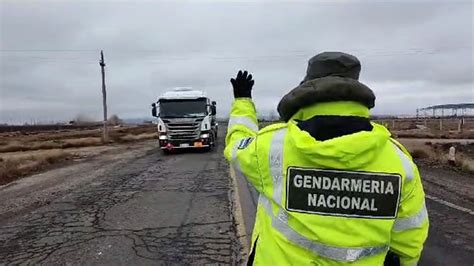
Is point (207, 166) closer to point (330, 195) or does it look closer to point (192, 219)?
point (192, 219)

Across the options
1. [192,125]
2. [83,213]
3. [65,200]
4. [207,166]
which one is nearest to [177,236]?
[83,213]

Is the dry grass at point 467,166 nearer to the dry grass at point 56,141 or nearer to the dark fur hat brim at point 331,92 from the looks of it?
the dark fur hat brim at point 331,92

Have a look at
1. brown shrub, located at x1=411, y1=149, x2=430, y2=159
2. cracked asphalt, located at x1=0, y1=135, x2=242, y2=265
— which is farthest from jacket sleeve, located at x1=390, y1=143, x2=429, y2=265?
brown shrub, located at x1=411, y1=149, x2=430, y2=159

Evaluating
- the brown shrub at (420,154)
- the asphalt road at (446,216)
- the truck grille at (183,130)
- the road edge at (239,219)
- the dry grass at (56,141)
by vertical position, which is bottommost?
the dry grass at (56,141)

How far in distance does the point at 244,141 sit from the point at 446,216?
623 centimetres

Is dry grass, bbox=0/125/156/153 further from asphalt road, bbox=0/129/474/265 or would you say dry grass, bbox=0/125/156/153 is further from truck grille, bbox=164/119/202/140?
asphalt road, bbox=0/129/474/265

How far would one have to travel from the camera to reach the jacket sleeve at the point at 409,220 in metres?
1.90

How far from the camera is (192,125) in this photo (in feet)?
73.3

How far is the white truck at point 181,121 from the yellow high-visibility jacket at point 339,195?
20396 mm

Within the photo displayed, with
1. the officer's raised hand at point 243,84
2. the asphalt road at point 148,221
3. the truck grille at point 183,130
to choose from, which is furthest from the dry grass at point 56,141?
the officer's raised hand at point 243,84

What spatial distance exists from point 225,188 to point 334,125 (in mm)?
8680

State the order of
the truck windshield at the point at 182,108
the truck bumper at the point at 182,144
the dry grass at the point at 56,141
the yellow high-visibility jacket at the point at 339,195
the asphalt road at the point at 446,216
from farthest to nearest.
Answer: the dry grass at the point at 56,141
the truck windshield at the point at 182,108
the truck bumper at the point at 182,144
the asphalt road at the point at 446,216
the yellow high-visibility jacket at the point at 339,195

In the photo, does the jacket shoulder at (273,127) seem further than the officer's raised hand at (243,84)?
No

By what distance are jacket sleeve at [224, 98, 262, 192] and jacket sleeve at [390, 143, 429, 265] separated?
2.03 feet
